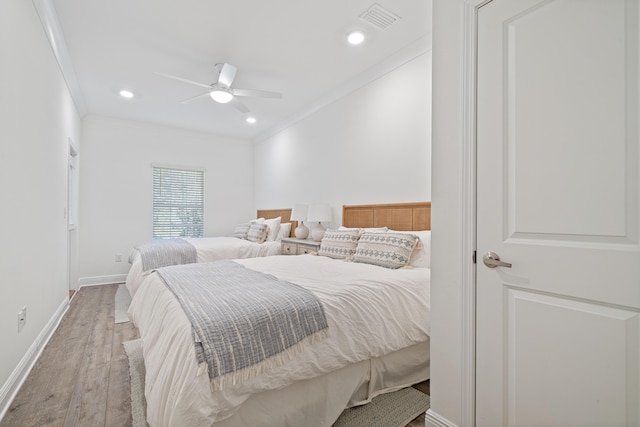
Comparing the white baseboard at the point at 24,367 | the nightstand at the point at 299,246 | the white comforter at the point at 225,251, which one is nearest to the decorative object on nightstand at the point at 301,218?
the nightstand at the point at 299,246

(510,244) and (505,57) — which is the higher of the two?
(505,57)

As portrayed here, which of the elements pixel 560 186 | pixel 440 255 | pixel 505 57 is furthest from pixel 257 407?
pixel 505 57

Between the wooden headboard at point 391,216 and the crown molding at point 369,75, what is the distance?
59.2 inches

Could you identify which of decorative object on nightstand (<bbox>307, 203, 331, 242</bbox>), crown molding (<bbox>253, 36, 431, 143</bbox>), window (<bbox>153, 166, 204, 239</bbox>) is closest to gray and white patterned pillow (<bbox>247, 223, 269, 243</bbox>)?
decorative object on nightstand (<bbox>307, 203, 331, 242</bbox>)

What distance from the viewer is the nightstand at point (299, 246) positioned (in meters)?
3.81

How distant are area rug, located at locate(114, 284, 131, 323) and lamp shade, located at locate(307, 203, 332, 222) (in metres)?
2.44

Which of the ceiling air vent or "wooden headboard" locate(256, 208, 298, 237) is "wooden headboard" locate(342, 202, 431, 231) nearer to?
"wooden headboard" locate(256, 208, 298, 237)

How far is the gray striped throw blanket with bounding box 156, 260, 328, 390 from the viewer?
1.32 meters

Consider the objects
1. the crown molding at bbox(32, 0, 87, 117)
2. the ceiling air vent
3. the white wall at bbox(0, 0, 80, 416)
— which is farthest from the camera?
the ceiling air vent

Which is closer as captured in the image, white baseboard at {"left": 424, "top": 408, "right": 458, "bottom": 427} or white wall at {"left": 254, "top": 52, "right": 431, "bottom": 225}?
white baseboard at {"left": 424, "top": 408, "right": 458, "bottom": 427}

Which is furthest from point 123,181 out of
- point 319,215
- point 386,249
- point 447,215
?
point 447,215

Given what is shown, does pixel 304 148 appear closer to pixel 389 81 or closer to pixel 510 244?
pixel 389 81

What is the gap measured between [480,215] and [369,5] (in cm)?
208

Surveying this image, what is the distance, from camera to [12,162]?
196cm
